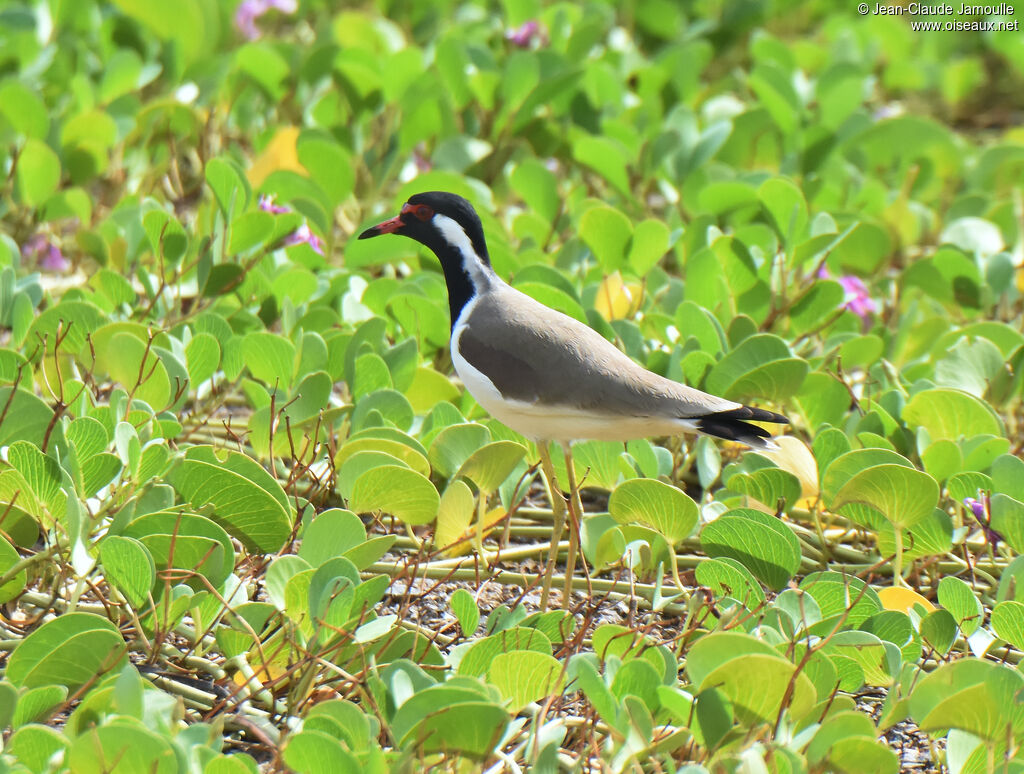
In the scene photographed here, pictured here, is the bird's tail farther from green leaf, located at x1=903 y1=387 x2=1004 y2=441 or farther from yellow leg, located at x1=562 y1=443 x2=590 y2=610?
green leaf, located at x1=903 y1=387 x2=1004 y2=441

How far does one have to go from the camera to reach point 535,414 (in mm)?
2957

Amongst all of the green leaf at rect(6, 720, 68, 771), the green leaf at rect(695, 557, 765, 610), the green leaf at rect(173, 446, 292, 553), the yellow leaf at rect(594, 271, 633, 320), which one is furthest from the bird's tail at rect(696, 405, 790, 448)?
the green leaf at rect(6, 720, 68, 771)

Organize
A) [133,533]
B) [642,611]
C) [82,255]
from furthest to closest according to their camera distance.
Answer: [82,255], [642,611], [133,533]

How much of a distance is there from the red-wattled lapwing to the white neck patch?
0.09 m

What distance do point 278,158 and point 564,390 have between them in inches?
97.2

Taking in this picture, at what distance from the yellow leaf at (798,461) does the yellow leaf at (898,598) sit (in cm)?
46

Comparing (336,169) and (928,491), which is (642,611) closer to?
(928,491)

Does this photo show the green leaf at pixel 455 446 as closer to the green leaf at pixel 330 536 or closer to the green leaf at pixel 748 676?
the green leaf at pixel 330 536

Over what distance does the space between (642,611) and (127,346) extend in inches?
58.6

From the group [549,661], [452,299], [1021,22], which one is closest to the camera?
[549,661]

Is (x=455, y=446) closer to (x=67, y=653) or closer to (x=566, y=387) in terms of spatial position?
(x=566, y=387)

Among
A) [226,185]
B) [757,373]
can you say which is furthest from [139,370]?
[757,373]

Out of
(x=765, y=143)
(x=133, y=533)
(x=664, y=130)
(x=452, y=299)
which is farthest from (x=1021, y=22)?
(x=133, y=533)

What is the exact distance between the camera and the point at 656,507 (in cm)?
290
